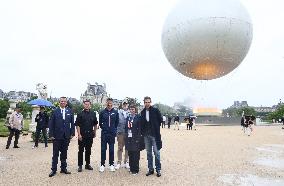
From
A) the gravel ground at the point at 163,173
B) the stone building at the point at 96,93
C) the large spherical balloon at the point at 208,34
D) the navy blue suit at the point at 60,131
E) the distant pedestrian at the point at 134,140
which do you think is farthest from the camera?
the stone building at the point at 96,93

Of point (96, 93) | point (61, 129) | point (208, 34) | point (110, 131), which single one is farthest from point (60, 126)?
point (96, 93)

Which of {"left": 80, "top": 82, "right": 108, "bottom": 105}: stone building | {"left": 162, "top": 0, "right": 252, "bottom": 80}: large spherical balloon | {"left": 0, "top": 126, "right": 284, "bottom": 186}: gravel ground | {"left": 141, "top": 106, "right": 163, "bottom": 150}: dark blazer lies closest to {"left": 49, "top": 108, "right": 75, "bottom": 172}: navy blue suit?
{"left": 0, "top": 126, "right": 284, "bottom": 186}: gravel ground

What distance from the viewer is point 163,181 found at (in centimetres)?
852

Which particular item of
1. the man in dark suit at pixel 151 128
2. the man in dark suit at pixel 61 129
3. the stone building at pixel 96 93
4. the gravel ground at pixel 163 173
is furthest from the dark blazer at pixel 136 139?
the stone building at pixel 96 93

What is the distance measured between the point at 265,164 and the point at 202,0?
14.6 metres

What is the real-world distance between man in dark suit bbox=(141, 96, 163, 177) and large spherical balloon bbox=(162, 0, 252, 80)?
13778 mm

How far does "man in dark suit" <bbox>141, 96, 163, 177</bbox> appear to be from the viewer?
965 centimetres

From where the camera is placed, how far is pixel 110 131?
33.4 feet

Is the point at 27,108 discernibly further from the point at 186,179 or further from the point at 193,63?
the point at 186,179

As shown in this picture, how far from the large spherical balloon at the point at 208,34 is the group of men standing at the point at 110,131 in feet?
43.9

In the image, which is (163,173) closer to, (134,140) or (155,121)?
(134,140)

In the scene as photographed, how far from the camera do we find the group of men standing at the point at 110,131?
380 inches

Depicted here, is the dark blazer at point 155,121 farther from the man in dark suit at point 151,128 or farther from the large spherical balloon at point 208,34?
the large spherical balloon at point 208,34

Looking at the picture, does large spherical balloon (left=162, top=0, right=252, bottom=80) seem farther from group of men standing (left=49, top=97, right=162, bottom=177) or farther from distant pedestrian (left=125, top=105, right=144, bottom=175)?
distant pedestrian (left=125, top=105, right=144, bottom=175)
